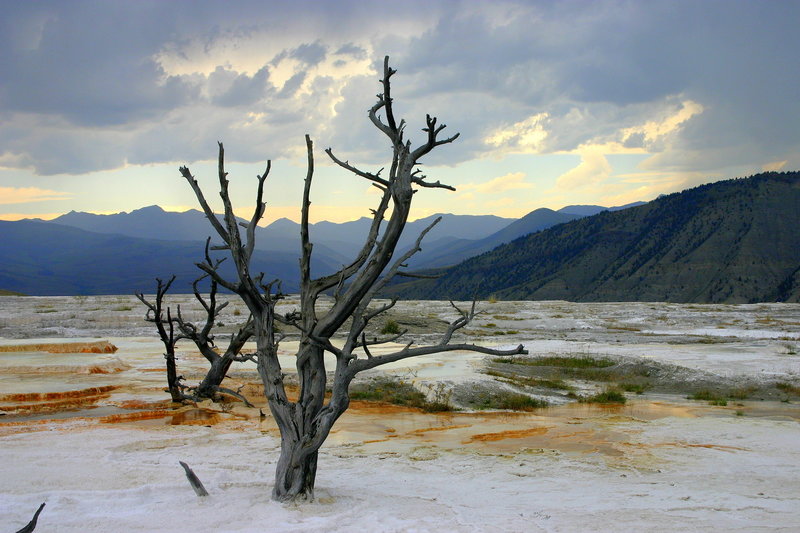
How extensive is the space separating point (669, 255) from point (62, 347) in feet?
307

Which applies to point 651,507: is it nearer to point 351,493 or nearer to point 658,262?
point 351,493

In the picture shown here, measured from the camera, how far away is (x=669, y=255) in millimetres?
101312

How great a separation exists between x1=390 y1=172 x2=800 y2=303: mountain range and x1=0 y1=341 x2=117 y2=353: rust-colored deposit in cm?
7855

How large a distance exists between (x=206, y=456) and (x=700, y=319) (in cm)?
3589

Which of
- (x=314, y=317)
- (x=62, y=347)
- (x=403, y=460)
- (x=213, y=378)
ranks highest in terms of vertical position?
(x=314, y=317)

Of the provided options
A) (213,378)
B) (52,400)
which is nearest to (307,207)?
(213,378)

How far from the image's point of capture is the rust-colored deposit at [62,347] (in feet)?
76.5

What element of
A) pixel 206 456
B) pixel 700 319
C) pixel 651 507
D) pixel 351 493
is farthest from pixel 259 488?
pixel 700 319

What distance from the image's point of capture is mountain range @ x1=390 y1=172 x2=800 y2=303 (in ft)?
295

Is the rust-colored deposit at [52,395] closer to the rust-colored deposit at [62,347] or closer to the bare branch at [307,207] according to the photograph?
the rust-colored deposit at [62,347]

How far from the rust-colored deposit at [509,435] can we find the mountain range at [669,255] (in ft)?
260

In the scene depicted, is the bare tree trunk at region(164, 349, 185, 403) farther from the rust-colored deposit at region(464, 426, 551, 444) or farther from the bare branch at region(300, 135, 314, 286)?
the bare branch at region(300, 135, 314, 286)

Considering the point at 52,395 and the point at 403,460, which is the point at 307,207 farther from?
the point at 52,395

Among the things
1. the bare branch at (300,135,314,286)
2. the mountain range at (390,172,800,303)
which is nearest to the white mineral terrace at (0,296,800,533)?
the bare branch at (300,135,314,286)
